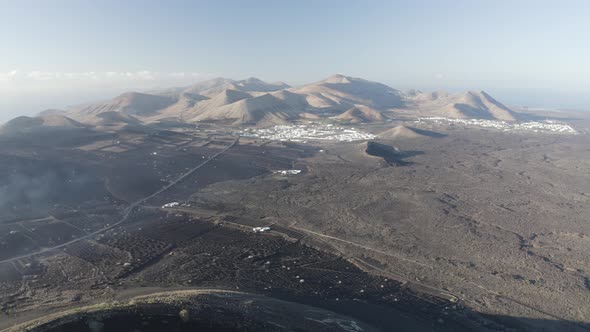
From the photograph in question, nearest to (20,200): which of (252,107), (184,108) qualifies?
(252,107)

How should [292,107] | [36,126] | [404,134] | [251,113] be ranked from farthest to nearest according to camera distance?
1. [292,107]
2. [251,113]
3. [404,134]
4. [36,126]

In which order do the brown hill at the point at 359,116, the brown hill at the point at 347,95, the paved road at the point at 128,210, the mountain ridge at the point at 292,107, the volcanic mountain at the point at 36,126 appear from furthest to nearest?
the brown hill at the point at 347,95 → the brown hill at the point at 359,116 → the mountain ridge at the point at 292,107 → the volcanic mountain at the point at 36,126 → the paved road at the point at 128,210

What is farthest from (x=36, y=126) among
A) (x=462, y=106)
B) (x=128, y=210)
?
(x=462, y=106)

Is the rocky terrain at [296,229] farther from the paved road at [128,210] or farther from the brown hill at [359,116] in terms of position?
the brown hill at [359,116]

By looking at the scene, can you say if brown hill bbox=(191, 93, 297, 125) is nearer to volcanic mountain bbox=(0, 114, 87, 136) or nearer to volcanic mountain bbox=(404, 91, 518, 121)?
volcanic mountain bbox=(0, 114, 87, 136)

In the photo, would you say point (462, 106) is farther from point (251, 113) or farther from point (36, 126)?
point (36, 126)

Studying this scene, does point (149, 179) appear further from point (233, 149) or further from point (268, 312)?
point (268, 312)

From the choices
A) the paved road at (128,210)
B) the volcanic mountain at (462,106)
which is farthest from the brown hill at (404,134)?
the volcanic mountain at (462,106)

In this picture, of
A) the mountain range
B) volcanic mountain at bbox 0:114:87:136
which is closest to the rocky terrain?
volcanic mountain at bbox 0:114:87:136
